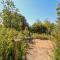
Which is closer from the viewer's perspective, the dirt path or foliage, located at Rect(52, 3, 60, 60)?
foliage, located at Rect(52, 3, 60, 60)

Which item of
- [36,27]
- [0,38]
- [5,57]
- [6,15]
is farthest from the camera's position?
[36,27]

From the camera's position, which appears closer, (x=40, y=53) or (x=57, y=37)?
(x=57, y=37)

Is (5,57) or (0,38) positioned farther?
(5,57)

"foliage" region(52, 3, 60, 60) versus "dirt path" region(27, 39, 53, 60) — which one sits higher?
"foliage" region(52, 3, 60, 60)

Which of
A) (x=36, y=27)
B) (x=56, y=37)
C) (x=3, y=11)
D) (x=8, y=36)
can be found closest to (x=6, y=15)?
(x=3, y=11)

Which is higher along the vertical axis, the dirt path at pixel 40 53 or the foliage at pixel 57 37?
the foliage at pixel 57 37

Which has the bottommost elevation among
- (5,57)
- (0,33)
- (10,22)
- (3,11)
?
(5,57)

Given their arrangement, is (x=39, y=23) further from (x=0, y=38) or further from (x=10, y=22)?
(x=0, y=38)

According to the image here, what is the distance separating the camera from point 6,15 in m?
9.02

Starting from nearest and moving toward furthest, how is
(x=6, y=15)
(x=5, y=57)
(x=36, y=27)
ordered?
1. (x=5, y=57)
2. (x=6, y=15)
3. (x=36, y=27)

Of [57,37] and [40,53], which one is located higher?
[57,37]

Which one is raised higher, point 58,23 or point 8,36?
A: point 58,23

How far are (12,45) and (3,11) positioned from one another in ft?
8.33

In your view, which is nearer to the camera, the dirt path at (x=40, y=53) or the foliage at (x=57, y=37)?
the foliage at (x=57, y=37)
